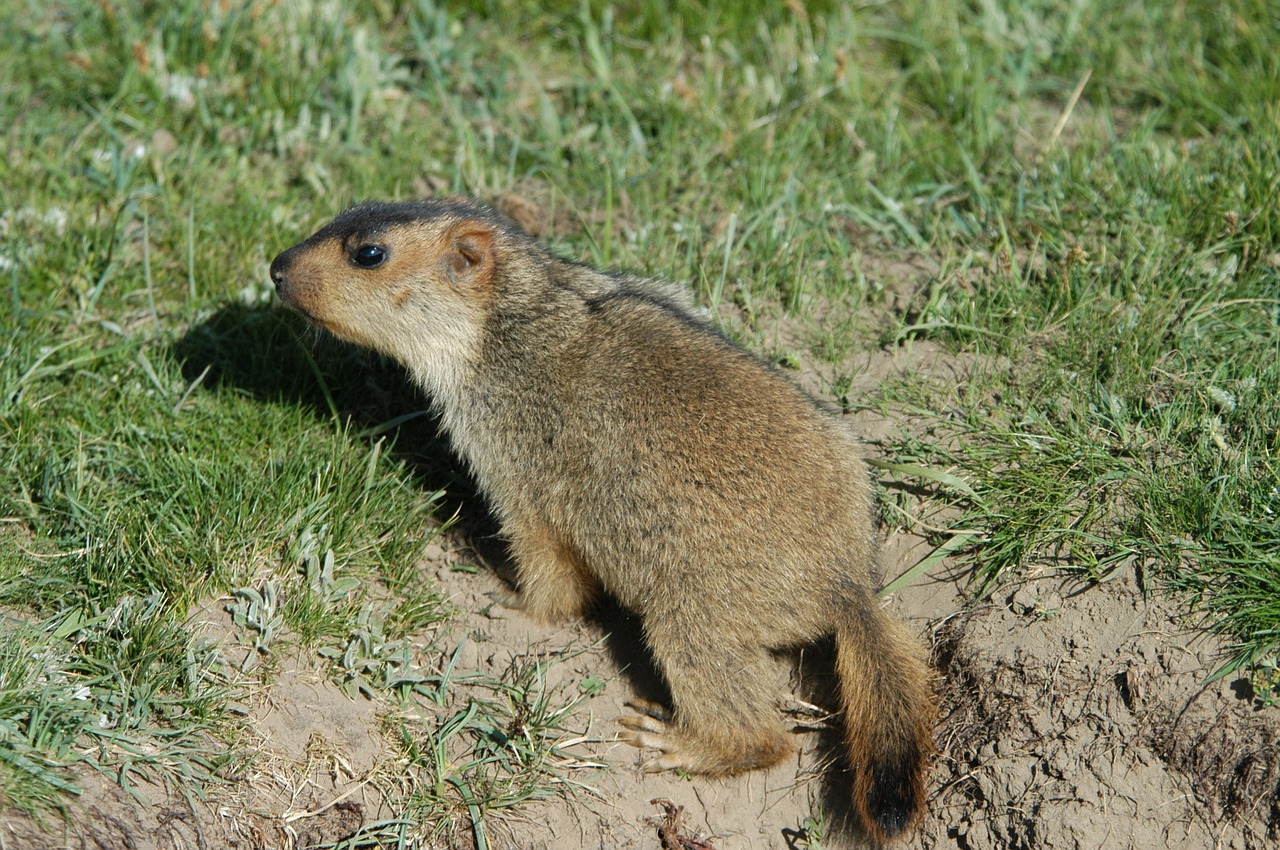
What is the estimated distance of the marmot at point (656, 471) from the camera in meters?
4.27

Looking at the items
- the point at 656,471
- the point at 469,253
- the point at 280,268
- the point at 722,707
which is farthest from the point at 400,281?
the point at 722,707

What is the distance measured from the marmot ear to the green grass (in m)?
0.81

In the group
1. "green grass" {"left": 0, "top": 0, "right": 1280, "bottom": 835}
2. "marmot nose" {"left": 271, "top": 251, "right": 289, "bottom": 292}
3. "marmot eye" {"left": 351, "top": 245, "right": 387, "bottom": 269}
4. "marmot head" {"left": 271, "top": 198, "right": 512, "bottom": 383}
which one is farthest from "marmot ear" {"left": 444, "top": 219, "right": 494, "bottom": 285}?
"green grass" {"left": 0, "top": 0, "right": 1280, "bottom": 835}

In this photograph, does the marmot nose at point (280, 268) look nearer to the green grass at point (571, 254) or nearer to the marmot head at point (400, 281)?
the marmot head at point (400, 281)

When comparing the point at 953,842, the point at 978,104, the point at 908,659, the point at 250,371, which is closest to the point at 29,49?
the point at 250,371

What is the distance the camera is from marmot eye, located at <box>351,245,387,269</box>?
494 cm

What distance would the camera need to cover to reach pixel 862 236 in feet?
19.9

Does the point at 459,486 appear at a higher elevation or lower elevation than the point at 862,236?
lower

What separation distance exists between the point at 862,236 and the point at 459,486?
7.84ft

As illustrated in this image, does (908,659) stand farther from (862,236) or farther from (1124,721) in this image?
(862,236)

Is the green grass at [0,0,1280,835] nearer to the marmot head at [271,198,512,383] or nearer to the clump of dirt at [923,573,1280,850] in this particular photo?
the clump of dirt at [923,573,1280,850]

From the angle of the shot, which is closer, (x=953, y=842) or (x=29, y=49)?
(x=953, y=842)

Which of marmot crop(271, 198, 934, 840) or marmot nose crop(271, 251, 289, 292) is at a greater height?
marmot nose crop(271, 251, 289, 292)

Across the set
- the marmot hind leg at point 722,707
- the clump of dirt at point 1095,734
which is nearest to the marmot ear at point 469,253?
the marmot hind leg at point 722,707
